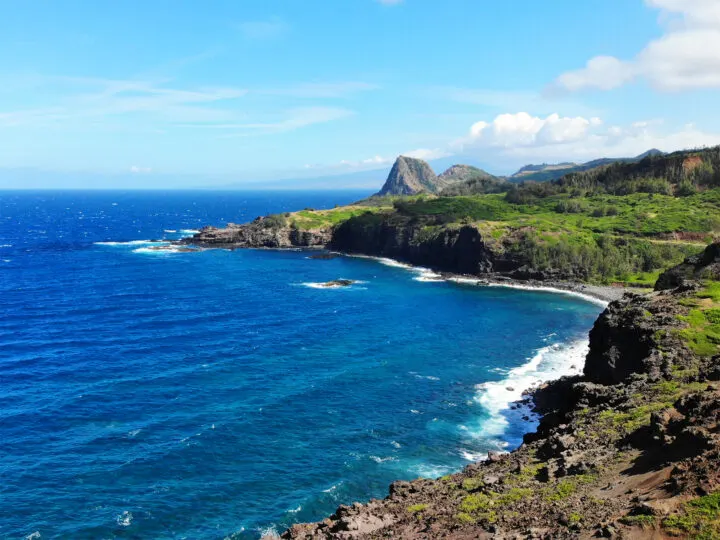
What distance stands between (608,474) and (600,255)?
13600cm

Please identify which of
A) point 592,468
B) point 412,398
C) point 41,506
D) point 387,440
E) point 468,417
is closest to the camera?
point 592,468

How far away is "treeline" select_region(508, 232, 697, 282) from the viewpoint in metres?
159

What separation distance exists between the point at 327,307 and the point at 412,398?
5626cm

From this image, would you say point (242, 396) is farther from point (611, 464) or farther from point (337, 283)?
point (337, 283)

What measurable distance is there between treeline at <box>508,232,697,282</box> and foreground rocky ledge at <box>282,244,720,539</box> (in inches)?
3757

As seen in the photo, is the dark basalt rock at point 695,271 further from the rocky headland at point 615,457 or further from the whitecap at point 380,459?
the whitecap at point 380,459

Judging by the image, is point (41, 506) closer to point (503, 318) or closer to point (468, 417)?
point (468, 417)

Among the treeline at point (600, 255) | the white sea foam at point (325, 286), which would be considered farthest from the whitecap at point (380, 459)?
the treeline at point (600, 255)

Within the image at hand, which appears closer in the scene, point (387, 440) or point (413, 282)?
point (387, 440)

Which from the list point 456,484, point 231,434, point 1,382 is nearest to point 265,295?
point 1,382

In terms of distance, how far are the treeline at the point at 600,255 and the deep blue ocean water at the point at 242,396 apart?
2474cm

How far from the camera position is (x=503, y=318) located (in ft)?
389

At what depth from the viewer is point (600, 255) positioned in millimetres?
162000

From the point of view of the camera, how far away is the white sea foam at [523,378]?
69188 mm
